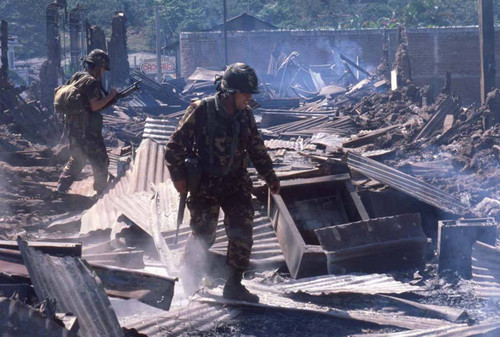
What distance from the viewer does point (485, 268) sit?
18.1ft

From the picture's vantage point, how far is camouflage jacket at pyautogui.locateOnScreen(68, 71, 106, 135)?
24.5ft

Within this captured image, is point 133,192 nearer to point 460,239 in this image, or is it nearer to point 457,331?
point 460,239

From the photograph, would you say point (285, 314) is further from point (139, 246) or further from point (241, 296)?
point (139, 246)

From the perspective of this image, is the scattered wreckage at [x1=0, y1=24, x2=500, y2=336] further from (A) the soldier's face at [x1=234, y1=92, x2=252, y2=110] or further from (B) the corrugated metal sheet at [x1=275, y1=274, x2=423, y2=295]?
(A) the soldier's face at [x1=234, y1=92, x2=252, y2=110]

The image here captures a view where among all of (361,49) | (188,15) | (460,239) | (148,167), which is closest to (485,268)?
(460,239)

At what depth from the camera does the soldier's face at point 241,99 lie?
4.59 m

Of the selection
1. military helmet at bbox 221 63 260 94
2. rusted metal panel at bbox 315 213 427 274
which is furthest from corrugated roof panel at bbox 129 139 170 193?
military helmet at bbox 221 63 260 94

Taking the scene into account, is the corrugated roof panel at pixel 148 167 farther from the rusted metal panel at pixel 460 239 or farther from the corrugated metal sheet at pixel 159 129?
the rusted metal panel at pixel 460 239

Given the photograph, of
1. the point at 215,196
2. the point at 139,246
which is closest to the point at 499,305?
the point at 215,196

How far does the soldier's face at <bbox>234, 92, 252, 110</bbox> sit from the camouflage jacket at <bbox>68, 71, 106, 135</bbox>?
3.30m

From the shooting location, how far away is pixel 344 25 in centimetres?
3981

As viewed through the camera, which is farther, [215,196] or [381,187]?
[381,187]

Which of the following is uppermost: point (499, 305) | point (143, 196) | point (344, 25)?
point (344, 25)

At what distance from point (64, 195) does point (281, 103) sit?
559 inches
